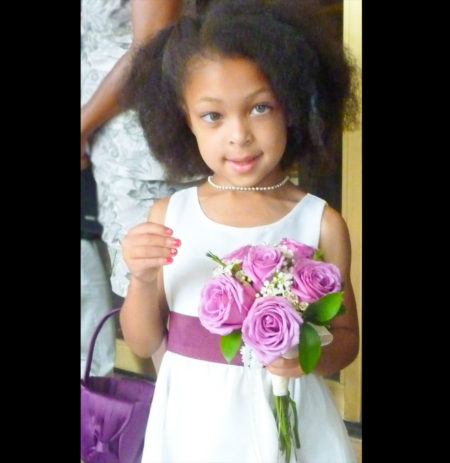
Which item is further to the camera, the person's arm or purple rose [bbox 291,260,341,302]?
the person's arm

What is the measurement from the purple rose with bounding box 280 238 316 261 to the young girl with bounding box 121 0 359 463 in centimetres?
3

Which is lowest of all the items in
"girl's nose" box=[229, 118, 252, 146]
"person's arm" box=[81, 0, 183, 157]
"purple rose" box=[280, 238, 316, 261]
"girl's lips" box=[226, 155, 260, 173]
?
"purple rose" box=[280, 238, 316, 261]

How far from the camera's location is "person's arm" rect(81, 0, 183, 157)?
1363 millimetres

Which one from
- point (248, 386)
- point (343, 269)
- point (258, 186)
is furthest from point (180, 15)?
point (248, 386)

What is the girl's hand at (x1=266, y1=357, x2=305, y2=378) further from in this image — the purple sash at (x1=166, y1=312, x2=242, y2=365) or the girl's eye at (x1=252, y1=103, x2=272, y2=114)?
the girl's eye at (x1=252, y1=103, x2=272, y2=114)

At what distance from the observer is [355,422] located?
134cm

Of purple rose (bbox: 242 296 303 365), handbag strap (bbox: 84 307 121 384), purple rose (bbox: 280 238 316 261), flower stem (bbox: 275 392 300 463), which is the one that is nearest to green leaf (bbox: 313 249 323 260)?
purple rose (bbox: 280 238 316 261)

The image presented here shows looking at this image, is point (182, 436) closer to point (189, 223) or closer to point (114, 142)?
point (189, 223)

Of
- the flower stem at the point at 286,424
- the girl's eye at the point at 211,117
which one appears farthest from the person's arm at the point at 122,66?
the flower stem at the point at 286,424

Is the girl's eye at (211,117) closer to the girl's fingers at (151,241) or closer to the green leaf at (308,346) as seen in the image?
the girl's fingers at (151,241)

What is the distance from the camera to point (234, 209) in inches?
52.7

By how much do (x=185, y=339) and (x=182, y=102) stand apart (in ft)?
1.22

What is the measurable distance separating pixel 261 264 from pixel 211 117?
0.83ft

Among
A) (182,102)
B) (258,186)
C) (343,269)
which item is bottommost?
(343,269)
